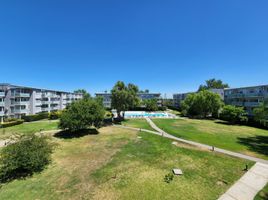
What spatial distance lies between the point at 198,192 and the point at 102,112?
2238cm

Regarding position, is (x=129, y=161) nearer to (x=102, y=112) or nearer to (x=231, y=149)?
(x=231, y=149)

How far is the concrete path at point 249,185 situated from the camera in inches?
391

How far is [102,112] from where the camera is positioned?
29.5 metres

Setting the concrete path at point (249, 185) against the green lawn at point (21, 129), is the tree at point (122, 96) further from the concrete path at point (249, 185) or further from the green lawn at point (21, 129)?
the concrete path at point (249, 185)

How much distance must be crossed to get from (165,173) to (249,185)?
6.31 m

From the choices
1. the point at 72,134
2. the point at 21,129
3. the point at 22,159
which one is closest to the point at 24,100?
the point at 21,129

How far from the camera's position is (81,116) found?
2638 cm

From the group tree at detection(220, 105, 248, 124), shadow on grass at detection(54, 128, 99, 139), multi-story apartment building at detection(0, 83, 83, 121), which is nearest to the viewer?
shadow on grass at detection(54, 128, 99, 139)

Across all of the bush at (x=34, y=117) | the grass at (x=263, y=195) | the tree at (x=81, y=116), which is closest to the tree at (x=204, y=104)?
the tree at (x=81, y=116)

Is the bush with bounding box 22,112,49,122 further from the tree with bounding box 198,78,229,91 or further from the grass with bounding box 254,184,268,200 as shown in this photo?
the tree with bounding box 198,78,229,91

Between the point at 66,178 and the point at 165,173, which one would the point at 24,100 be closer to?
the point at 66,178

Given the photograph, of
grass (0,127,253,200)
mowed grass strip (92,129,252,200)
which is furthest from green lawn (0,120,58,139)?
mowed grass strip (92,129,252,200)

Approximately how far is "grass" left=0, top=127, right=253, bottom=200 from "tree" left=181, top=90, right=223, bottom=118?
34.5m

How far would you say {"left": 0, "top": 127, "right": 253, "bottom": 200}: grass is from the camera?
1037cm
